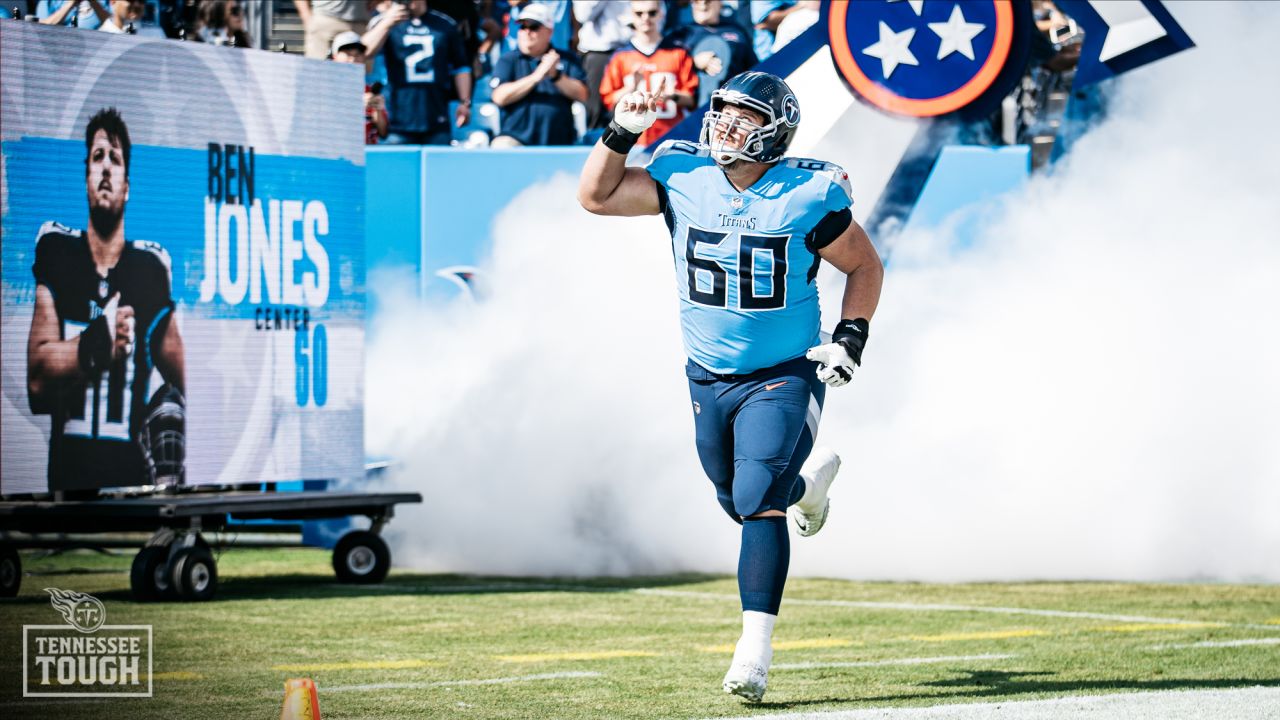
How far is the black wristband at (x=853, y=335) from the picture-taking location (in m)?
5.71

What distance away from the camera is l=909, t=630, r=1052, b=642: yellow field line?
23.9ft

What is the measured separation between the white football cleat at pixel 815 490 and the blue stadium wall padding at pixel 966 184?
4339 mm

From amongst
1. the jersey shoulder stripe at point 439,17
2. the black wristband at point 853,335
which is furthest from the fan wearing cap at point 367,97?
the black wristband at point 853,335

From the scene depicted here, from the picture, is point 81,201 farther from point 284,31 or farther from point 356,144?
point 284,31

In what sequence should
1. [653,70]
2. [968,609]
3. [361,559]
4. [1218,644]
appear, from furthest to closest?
[653,70] < [361,559] < [968,609] < [1218,644]

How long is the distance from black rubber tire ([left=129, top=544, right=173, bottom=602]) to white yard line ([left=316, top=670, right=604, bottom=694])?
10.0 feet

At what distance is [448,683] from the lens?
608 centimetres

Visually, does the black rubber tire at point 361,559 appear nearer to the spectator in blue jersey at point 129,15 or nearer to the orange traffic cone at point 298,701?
the spectator in blue jersey at point 129,15

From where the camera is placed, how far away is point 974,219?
10.7 meters

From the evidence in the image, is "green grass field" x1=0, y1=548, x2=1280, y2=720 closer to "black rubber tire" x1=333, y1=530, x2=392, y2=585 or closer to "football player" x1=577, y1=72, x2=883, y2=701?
"black rubber tire" x1=333, y1=530, x2=392, y2=585

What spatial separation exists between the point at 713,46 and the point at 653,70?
449 millimetres

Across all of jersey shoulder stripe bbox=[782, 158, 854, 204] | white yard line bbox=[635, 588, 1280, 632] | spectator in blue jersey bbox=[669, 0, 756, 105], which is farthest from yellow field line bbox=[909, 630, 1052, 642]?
spectator in blue jersey bbox=[669, 0, 756, 105]

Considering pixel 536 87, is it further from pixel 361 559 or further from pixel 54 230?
pixel 54 230

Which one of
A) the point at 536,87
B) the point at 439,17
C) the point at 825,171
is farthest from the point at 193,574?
the point at 439,17
